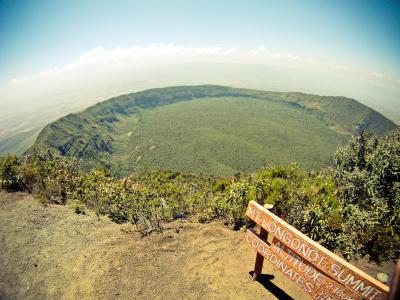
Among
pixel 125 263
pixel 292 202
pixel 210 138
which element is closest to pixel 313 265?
pixel 292 202

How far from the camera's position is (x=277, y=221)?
518 cm

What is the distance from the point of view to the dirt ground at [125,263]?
6.57 metres

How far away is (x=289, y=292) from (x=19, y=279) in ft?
24.7

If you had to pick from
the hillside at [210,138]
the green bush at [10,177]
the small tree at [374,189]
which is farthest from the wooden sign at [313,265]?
Result: the hillside at [210,138]

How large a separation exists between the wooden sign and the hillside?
323ft

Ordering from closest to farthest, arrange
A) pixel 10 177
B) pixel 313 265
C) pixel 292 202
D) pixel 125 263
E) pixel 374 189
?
1. pixel 313 265
2. pixel 125 263
3. pixel 292 202
4. pixel 374 189
5. pixel 10 177

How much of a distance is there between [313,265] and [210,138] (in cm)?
14195

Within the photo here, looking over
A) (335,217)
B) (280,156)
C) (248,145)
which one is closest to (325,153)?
(280,156)

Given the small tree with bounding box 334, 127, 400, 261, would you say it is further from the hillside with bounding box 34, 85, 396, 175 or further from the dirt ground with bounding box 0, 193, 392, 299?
the hillside with bounding box 34, 85, 396, 175

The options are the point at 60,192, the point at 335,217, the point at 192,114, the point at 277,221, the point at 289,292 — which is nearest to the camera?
the point at 277,221

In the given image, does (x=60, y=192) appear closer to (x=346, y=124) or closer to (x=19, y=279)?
(x=19, y=279)

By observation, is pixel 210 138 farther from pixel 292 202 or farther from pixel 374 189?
pixel 292 202

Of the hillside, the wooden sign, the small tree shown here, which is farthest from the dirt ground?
the hillside

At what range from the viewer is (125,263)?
771 cm
